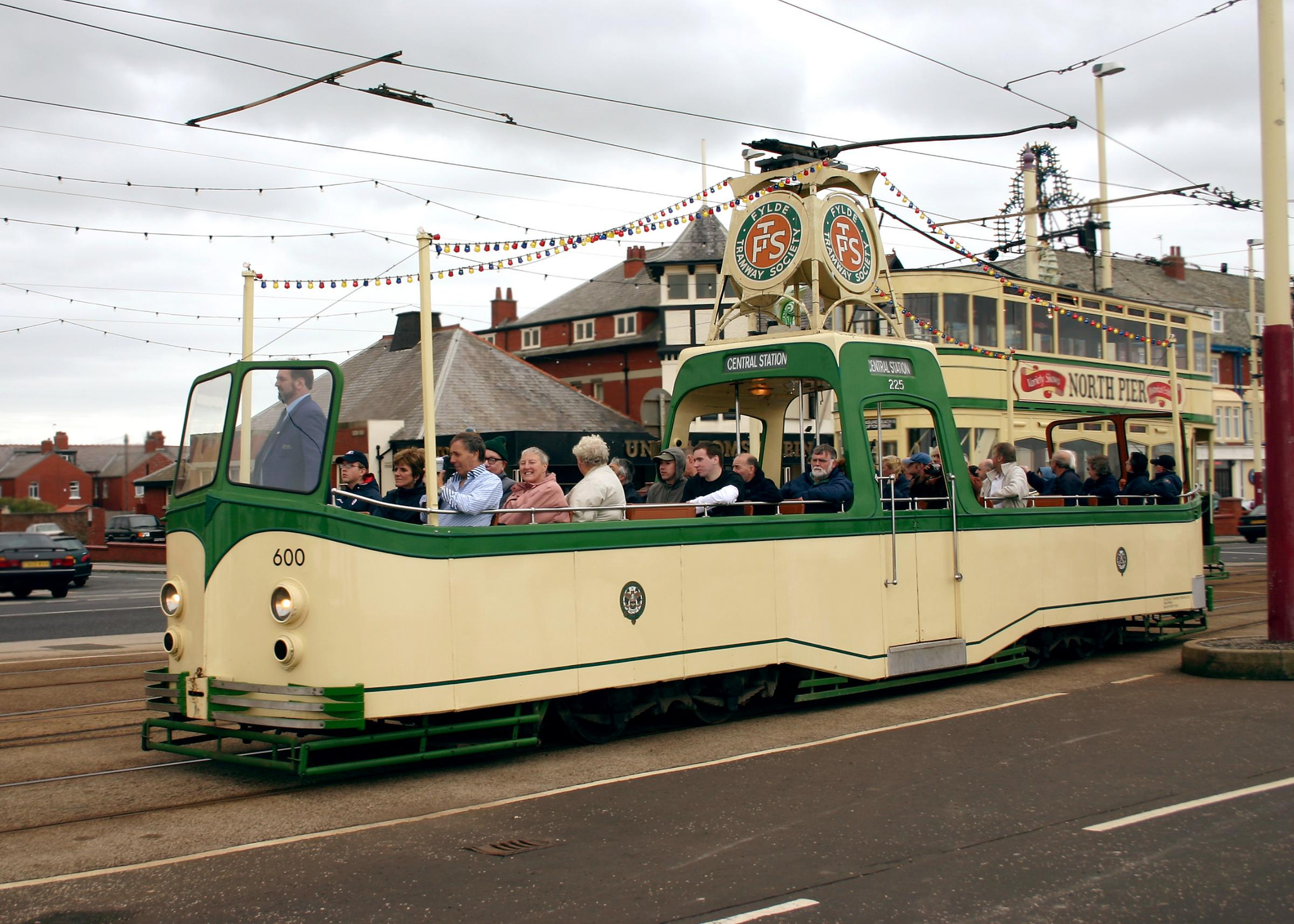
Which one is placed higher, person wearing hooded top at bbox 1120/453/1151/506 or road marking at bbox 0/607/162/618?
person wearing hooded top at bbox 1120/453/1151/506

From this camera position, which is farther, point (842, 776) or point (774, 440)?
point (774, 440)

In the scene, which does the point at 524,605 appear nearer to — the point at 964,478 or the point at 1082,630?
the point at 964,478

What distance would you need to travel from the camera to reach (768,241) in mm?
11453

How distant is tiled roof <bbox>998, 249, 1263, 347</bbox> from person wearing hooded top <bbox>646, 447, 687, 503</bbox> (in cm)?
5297

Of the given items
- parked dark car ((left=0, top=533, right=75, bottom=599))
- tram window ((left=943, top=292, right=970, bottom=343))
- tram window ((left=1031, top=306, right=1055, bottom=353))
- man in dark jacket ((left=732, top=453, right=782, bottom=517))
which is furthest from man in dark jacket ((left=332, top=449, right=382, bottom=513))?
parked dark car ((left=0, top=533, right=75, bottom=599))

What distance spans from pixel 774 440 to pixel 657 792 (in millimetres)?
6104

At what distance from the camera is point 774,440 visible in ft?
41.4

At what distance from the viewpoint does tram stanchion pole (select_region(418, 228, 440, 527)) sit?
270 inches

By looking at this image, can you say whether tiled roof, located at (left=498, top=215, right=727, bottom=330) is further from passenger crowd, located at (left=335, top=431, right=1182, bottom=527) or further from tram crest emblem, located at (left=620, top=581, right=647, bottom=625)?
tram crest emblem, located at (left=620, top=581, right=647, bottom=625)

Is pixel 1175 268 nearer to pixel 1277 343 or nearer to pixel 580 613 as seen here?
pixel 1277 343

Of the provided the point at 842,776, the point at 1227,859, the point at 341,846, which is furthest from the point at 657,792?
the point at 1227,859

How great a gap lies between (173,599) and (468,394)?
34.4 m

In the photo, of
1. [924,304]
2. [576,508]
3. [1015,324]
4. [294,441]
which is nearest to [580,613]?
[576,508]

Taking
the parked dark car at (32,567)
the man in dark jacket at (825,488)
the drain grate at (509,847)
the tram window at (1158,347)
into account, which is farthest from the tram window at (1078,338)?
the parked dark car at (32,567)
